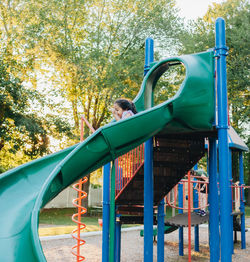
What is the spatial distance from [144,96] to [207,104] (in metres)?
1.24

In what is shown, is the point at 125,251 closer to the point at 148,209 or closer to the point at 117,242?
the point at 117,242

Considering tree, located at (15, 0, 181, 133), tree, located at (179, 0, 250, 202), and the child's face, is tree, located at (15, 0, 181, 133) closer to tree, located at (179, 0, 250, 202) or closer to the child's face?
tree, located at (179, 0, 250, 202)

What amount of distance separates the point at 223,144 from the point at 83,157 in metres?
2.05

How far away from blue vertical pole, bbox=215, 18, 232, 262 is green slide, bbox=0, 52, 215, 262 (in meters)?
0.14

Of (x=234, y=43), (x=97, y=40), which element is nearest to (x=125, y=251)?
(x=97, y=40)

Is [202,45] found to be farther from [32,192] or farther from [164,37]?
[32,192]

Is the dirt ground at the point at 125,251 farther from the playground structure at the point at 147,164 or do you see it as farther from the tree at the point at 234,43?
the tree at the point at 234,43

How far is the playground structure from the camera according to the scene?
9.49 ft

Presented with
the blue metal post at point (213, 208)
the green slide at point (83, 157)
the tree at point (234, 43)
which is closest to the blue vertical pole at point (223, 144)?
the green slide at point (83, 157)

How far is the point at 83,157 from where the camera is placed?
126 inches

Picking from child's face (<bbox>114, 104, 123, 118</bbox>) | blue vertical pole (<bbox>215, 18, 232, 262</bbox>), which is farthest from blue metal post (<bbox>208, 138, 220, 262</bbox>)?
child's face (<bbox>114, 104, 123, 118</bbox>)

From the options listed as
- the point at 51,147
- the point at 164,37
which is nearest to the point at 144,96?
the point at 51,147

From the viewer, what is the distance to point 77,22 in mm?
17484

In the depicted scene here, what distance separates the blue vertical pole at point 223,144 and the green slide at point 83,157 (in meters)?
0.14
